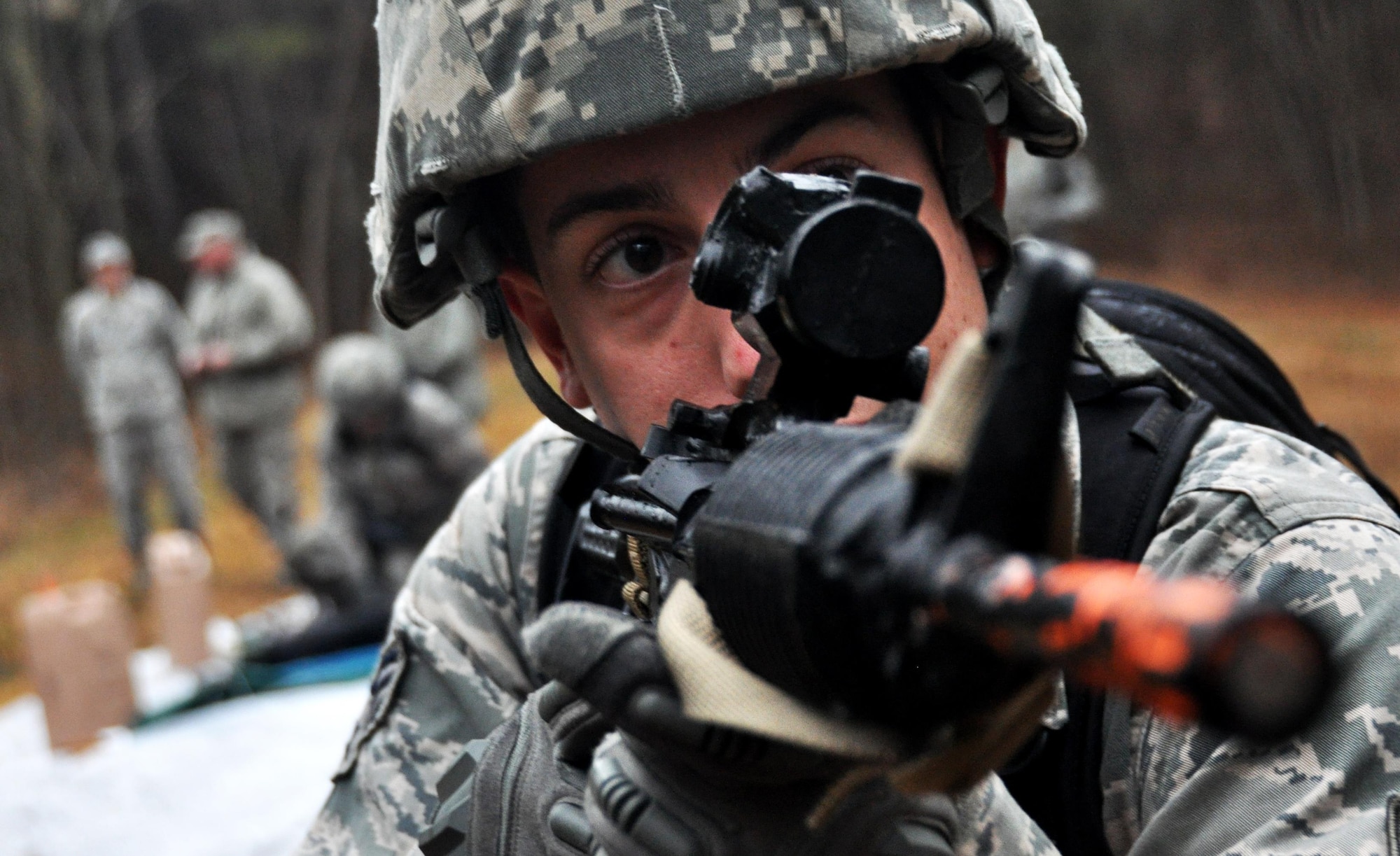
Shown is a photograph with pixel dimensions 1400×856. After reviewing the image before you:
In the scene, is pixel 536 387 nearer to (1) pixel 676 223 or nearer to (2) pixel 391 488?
(1) pixel 676 223

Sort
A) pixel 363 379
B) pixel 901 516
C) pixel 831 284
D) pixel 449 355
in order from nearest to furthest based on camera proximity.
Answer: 1. pixel 901 516
2. pixel 831 284
3. pixel 363 379
4. pixel 449 355

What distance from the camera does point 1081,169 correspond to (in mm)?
5180

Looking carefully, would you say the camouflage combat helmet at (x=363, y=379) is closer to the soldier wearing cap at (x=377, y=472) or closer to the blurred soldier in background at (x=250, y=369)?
the soldier wearing cap at (x=377, y=472)

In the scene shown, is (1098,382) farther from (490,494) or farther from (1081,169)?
(1081,169)

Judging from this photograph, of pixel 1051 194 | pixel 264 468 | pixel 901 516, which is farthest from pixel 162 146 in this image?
pixel 901 516

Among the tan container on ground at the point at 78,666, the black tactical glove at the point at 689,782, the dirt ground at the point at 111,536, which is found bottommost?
the dirt ground at the point at 111,536

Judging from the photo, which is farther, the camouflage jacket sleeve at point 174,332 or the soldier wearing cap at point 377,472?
the camouflage jacket sleeve at point 174,332

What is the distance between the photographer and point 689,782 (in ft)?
3.69

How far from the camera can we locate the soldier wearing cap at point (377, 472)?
679cm

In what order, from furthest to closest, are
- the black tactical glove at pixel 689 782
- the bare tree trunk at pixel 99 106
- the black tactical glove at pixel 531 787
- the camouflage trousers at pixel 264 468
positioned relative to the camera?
the bare tree trunk at pixel 99 106 → the camouflage trousers at pixel 264 468 → the black tactical glove at pixel 531 787 → the black tactical glove at pixel 689 782

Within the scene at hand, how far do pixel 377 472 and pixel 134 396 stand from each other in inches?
144

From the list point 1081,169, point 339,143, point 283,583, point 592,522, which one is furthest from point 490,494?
point 339,143

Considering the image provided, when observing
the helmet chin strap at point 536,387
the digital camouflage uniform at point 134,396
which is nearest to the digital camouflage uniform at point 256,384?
the digital camouflage uniform at point 134,396

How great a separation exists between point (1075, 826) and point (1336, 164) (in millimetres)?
2536
